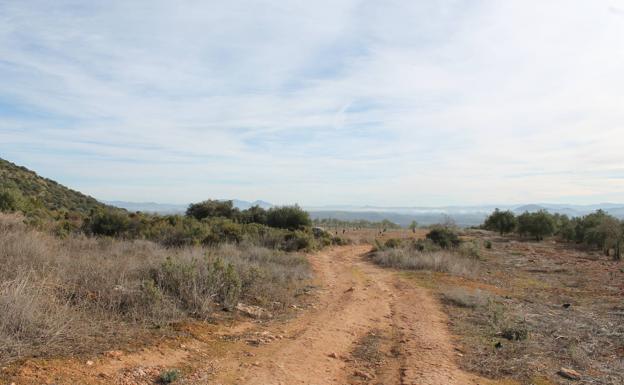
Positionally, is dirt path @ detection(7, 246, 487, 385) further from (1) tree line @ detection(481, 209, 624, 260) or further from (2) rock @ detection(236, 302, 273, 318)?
(1) tree line @ detection(481, 209, 624, 260)

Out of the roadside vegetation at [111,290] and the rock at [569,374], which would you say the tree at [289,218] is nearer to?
the roadside vegetation at [111,290]

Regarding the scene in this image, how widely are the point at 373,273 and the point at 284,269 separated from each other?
4467mm

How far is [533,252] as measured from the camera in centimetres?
2875

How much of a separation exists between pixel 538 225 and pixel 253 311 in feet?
121

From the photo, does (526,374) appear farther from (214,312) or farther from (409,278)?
(409,278)

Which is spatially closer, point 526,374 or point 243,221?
point 526,374

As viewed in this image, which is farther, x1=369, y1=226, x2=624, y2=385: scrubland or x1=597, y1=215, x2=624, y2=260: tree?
x1=597, y1=215, x2=624, y2=260: tree

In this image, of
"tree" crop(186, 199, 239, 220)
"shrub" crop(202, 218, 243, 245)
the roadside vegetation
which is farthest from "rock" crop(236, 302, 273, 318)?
"tree" crop(186, 199, 239, 220)

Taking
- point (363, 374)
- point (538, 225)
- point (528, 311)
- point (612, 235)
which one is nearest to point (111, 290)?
point (363, 374)

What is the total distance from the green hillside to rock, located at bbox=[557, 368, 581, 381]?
1486 inches

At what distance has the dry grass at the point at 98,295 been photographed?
18.9 feet

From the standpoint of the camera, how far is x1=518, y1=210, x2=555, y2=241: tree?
3928 centimetres

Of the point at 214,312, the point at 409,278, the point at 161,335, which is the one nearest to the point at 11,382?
the point at 161,335

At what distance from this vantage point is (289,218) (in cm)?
3083
